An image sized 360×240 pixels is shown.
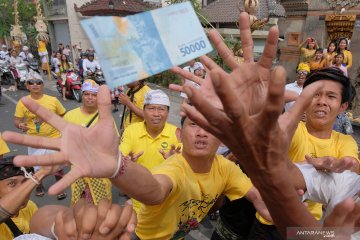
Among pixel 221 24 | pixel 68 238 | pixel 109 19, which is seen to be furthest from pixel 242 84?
pixel 221 24

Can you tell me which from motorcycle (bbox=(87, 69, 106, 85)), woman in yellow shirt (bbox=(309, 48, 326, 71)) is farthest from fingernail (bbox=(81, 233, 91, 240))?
motorcycle (bbox=(87, 69, 106, 85))

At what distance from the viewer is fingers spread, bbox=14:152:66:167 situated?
1153 mm

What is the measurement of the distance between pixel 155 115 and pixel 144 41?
5.87 feet

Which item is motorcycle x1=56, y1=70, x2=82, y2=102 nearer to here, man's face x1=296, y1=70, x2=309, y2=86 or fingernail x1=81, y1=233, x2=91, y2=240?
man's face x1=296, y1=70, x2=309, y2=86

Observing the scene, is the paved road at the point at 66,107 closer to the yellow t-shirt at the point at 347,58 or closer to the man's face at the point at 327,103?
the man's face at the point at 327,103

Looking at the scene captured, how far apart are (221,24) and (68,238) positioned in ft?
68.3

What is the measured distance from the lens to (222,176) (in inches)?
83.3

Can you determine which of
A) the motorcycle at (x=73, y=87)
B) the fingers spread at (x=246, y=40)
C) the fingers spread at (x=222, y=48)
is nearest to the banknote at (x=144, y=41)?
the fingers spread at (x=222, y=48)

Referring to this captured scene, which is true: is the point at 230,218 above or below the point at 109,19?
below

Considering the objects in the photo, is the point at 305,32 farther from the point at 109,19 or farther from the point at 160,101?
the point at 109,19

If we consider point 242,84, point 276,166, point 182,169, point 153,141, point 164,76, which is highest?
point 242,84

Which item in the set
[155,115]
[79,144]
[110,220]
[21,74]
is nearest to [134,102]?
[155,115]

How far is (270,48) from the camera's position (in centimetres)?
140

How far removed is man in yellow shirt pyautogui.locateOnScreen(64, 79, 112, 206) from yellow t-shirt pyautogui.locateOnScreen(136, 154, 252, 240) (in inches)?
38.8
